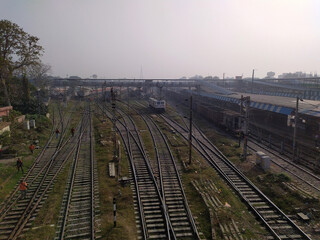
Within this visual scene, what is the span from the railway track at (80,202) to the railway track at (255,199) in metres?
6.90

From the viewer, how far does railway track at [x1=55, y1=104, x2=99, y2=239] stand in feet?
32.0

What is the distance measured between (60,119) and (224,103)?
25.0 metres

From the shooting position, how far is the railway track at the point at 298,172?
14.0 metres

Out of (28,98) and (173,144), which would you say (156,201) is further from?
(28,98)

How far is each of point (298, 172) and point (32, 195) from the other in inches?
605

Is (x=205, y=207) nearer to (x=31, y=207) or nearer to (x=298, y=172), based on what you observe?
(x=31, y=207)

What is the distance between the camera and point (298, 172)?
16.2 meters

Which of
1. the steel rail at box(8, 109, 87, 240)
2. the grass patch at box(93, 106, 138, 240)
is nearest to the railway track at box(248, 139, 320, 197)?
the grass patch at box(93, 106, 138, 240)

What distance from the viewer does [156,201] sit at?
1216 cm

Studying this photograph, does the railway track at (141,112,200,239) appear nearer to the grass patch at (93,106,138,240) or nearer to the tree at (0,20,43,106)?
the grass patch at (93,106,138,240)

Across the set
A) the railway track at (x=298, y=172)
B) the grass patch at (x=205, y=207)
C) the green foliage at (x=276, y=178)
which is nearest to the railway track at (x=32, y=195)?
the grass patch at (x=205, y=207)

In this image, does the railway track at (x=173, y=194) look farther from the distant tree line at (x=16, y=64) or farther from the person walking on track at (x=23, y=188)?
the distant tree line at (x=16, y=64)

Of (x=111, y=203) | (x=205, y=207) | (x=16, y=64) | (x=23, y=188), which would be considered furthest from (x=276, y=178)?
(x=16, y=64)

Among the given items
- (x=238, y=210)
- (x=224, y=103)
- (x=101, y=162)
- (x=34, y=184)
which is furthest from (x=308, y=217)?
(x=224, y=103)
